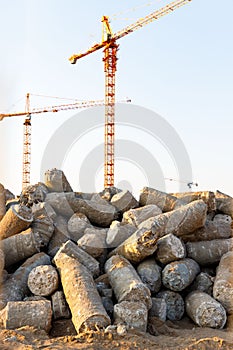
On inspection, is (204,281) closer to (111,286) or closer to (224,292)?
(224,292)

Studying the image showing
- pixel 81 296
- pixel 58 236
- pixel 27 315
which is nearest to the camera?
pixel 27 315

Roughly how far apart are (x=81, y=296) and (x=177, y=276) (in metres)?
2.29

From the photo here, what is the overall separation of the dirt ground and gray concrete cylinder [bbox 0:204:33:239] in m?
2.96

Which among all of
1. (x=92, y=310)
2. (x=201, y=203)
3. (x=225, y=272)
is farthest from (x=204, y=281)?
(x=92, y=310)

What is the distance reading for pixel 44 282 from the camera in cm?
762

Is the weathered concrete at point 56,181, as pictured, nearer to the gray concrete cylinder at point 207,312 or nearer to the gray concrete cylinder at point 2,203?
the gray concrete cylinder at point 2,203

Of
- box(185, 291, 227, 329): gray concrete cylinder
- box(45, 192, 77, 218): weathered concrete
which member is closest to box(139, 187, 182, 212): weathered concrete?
box(45, 192, 77, 218): weathered concrete

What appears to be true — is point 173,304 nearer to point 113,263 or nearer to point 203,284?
point 203,284

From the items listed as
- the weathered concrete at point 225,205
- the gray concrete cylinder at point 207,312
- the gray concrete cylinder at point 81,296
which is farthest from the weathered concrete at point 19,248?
the weathered concrete at point 225,205

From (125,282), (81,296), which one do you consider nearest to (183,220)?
(125,282)

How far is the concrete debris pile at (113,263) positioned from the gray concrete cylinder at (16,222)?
0.08 feet

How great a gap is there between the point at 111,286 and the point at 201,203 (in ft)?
10.4

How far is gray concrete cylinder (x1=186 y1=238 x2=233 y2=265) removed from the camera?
9.17 m

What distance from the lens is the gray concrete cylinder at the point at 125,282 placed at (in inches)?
284
